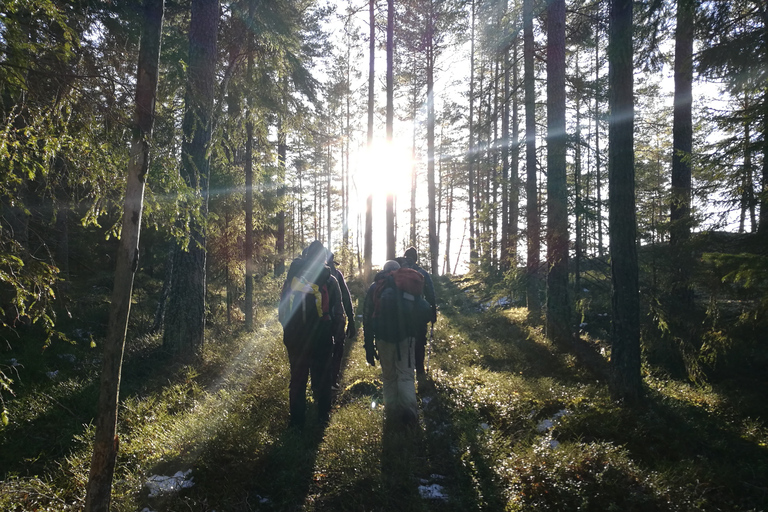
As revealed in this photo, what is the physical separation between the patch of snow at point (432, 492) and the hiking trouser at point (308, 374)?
188cm

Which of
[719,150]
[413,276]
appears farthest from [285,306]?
[719,150]

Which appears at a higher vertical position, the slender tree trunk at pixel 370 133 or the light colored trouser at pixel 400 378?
the slender tree trunk at pixel 370 133

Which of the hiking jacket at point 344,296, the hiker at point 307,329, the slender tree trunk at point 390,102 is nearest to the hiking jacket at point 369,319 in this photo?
the hiking jacket at point 344,296

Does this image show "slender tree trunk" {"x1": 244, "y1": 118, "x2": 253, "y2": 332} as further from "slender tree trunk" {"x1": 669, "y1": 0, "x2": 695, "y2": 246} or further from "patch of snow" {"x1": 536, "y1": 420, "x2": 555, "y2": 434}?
"slender tree trunk" {"x1": 669, "y1": 0, "x2": 695, "y2": 246}

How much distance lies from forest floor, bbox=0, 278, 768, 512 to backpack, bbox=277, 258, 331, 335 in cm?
135

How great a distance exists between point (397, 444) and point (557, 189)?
6810 millimetres

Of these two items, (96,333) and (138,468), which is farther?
(96,333)

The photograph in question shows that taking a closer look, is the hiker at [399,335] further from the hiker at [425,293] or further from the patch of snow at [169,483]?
the patch of snow at [169,483]

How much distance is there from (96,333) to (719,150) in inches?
534

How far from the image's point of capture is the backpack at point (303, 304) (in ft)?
16.6

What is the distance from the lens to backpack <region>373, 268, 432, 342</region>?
17.3 ft

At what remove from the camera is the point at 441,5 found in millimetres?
16578

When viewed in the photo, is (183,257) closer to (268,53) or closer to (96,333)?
(96,333)

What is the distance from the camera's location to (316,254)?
5332 mm
